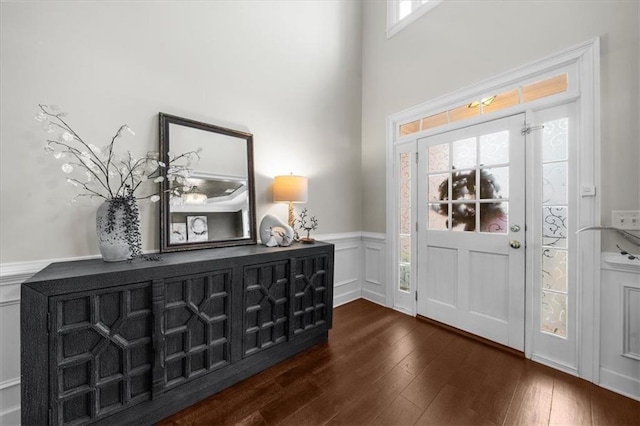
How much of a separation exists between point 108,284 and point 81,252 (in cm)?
57

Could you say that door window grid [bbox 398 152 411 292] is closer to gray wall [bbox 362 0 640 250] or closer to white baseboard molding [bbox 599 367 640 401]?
gray wall [bbox 362 0 640 250]

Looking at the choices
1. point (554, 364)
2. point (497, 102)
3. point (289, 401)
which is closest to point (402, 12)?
point (497, 102)

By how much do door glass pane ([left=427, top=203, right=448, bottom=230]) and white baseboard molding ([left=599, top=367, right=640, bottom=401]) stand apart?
1492 millimetres

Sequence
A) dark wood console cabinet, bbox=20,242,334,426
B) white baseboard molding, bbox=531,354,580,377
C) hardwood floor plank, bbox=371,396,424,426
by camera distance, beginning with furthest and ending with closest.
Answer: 1. white baseboard molding, bbox=531,354,580,377
2. hardwood floor plank, bbox=371,396,424,426
3. dark wood console cabinet, bbox=20,242,334,426

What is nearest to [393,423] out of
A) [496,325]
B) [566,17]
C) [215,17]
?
[496,325]

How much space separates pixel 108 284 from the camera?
4.39 ft

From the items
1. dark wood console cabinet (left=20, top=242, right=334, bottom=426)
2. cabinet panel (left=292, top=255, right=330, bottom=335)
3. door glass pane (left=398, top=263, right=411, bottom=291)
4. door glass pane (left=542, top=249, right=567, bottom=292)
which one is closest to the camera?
dark wood console cabinet (left=20, top=242, right=334, bottom=426)

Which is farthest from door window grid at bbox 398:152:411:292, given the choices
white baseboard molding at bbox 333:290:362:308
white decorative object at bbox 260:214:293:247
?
white decorative object at bbox 260:214:293:247

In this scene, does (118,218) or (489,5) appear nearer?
(118,218)

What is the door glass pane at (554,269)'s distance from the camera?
203cm

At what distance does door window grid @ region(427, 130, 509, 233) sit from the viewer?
92.4 inches

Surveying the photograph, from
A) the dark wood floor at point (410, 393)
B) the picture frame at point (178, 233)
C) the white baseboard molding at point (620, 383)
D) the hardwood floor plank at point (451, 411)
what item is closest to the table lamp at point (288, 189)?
the picture frame at point (178, 233)

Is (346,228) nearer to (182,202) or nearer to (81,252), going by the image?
(182,202)

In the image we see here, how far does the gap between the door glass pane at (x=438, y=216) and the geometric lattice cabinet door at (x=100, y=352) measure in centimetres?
259
